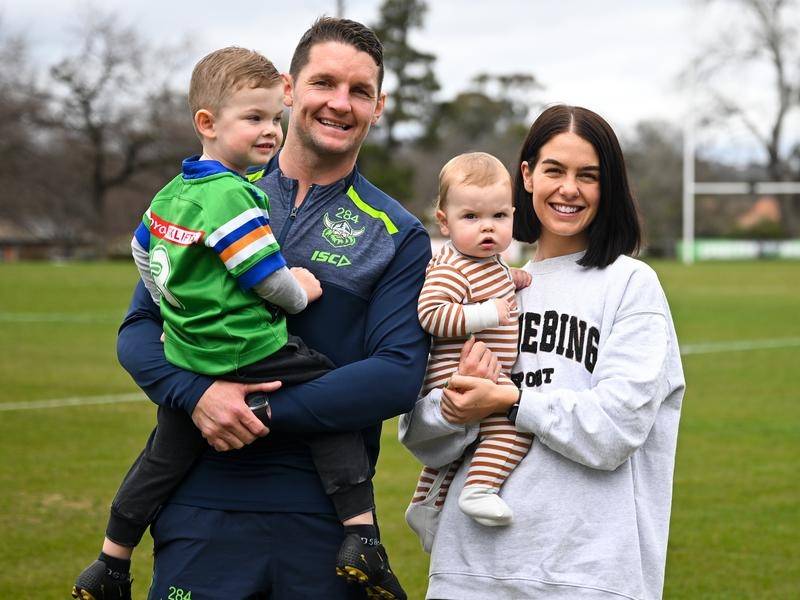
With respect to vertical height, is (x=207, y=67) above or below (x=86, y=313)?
above

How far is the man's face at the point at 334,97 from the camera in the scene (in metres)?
3.39

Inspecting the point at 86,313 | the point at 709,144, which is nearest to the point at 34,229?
the point at 709,144

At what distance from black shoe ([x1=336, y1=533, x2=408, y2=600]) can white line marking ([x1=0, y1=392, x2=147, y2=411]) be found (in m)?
8.96

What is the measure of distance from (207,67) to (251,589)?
4.61 ft

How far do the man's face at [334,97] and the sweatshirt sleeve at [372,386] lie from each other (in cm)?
46

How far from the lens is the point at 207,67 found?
3463mm

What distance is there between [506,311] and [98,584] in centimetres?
137

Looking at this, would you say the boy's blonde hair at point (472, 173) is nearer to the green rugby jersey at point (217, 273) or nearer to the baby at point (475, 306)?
the baby at point (475, 306)

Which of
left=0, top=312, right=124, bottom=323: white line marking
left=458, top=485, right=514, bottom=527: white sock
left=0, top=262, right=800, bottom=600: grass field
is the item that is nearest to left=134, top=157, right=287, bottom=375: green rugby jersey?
left=458, top=485, right=514, bottom=527: white sock

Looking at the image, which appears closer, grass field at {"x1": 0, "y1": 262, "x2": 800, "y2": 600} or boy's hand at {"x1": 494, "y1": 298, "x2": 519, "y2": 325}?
boy's hand at {"x1": 494, "y1": 298, "x2": 519, "y2": 325}

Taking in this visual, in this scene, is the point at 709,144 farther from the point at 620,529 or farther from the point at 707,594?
the point at 620,529

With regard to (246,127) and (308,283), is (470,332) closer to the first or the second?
(308,283)

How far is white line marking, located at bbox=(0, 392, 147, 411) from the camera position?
38.6 ft

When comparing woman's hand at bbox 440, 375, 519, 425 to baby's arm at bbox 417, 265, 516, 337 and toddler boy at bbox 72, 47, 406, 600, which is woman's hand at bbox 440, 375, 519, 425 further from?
toddler boy at bbox 72, 47, 406, 600
